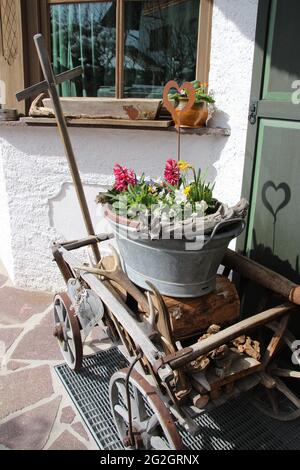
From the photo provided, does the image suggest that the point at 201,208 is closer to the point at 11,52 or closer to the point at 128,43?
the point at 128,43

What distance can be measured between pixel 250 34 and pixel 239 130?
56cm

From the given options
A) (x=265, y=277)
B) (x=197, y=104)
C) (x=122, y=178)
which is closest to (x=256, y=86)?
(x=197, y=104)

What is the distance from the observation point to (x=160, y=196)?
2082 mm

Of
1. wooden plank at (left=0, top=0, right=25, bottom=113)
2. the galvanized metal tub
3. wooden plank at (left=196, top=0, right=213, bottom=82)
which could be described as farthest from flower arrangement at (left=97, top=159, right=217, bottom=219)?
wooden plank at (left=0, top=0, right=25, bottom=113)

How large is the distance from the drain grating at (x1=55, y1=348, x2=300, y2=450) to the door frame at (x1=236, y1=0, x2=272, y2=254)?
1.06 meters

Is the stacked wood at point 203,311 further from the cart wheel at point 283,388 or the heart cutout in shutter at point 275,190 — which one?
the heart cutout in shutter at point 275,190

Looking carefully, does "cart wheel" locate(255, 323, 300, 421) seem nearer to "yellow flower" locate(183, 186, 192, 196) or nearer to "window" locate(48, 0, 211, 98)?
"yellow flower" locate(183, 186, 192, 196)

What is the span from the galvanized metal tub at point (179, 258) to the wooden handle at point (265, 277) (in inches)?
12.2

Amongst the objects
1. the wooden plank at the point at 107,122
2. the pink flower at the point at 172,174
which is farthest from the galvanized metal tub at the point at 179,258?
the wooden plank at the point at 107,122

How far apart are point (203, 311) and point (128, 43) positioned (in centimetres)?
217

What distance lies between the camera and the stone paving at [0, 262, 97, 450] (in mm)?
2363

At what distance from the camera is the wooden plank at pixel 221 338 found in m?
1.66

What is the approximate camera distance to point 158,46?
3061mm

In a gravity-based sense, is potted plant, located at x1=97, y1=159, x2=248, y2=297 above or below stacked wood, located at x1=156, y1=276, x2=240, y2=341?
above
